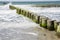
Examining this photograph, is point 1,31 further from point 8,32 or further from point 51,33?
point 51,33

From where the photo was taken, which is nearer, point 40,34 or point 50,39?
point 50,39

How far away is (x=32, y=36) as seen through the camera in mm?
8750

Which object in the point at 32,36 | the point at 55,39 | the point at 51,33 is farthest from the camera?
the point at 51,33

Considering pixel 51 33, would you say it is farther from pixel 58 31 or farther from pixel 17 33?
pixel 17 33

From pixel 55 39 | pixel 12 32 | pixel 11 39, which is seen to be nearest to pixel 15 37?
pixel 11 39

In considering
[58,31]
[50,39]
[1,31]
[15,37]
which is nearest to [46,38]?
[50,39]

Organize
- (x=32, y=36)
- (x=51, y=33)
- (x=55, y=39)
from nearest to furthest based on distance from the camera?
(x=55, y=39)
(x=32, y=36)
(x=51, y=33)

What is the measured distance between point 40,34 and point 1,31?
2.03 meters

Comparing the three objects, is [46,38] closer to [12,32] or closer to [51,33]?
[51,33]

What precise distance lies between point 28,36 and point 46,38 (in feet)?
2.83

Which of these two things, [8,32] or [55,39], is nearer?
[55,39]

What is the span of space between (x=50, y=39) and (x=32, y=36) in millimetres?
932

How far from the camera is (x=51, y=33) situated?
9.35 meters

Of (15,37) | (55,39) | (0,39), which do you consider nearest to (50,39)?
(55,39)
